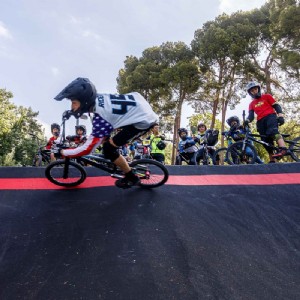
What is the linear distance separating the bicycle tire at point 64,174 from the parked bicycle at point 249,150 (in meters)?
3.80

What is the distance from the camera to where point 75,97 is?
363 centimetres

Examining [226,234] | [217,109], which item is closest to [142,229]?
[226,234]

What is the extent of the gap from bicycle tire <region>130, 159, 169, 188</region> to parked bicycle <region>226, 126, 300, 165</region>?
306cm

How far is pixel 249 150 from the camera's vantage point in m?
6.56

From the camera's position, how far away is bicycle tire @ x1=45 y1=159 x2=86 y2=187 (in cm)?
422

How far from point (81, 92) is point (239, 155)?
4454 millimetres

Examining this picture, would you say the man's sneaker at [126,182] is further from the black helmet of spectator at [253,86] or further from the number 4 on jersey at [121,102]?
the black helmet of spectator at [253,86]

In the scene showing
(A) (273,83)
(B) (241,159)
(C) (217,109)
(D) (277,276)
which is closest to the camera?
(D) (277,276)

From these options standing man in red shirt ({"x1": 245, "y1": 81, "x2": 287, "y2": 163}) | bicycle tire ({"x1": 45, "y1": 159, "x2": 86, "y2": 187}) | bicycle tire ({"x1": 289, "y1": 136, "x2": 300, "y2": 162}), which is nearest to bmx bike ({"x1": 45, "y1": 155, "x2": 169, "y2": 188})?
bicycle tire ({"x1": 45, "y1": 159, "x2": 86, "y2": 187})

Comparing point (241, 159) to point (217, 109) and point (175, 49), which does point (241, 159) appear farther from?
point (175, 49)

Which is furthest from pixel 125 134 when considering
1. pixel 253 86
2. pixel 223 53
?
pixel 223 53

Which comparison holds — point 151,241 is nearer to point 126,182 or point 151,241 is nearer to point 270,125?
point 126,182

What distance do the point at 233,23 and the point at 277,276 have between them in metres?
18.6

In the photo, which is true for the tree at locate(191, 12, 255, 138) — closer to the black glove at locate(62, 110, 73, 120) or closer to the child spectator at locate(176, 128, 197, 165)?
the child spectator at locate(176, 128, 197, 165)
